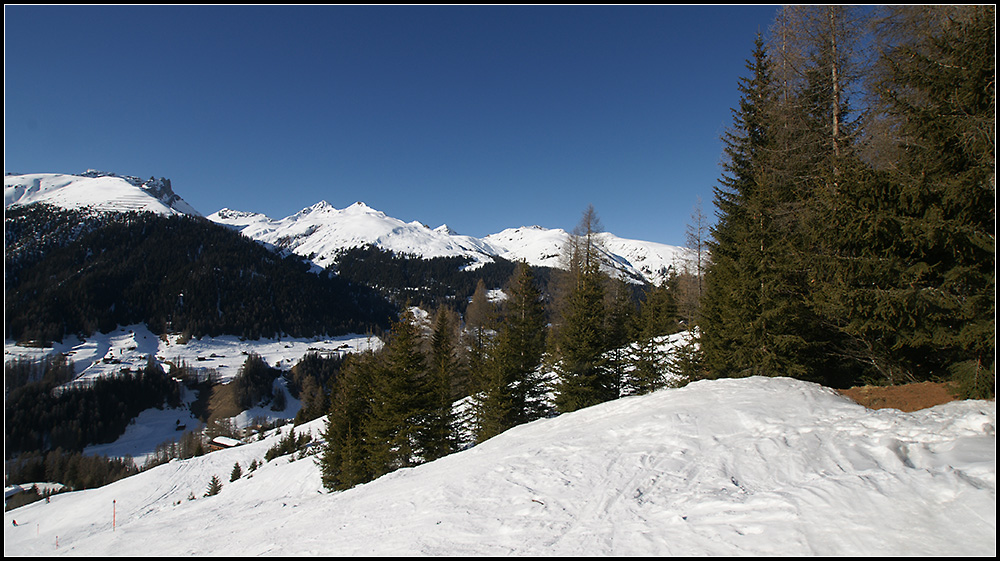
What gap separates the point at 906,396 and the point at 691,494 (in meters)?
6.92

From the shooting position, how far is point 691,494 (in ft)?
19.8

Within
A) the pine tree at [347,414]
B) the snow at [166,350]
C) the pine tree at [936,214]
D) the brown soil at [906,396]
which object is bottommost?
the snow at [166,350]

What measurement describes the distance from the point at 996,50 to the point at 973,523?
25.0 feet

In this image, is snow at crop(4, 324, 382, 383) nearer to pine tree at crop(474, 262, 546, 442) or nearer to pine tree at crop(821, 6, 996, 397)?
pine tree at crop(474, 262, 546, 442)

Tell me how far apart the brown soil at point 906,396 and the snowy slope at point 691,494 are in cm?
80

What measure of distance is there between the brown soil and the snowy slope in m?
0.80

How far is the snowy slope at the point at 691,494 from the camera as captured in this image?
463 centimetres

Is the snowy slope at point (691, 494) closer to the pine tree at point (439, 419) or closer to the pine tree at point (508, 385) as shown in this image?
the pine tree at point (439, 419)

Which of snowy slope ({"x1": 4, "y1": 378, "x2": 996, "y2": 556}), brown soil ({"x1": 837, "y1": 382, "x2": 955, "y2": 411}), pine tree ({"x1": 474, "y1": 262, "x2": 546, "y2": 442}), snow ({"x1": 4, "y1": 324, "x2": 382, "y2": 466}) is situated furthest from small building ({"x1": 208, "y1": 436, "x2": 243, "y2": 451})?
brown soil ({"x1": 837, "y1": 382, "x2": 955, "y2": 411})

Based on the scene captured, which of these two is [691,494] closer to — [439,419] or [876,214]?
[876,214]

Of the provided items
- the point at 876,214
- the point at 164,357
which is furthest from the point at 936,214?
the point at 164,357

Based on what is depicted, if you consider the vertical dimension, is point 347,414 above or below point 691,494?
below

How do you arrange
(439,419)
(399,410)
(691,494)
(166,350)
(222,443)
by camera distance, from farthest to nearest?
(166,350), (222,443), (439,419), (399,410), (691,494)

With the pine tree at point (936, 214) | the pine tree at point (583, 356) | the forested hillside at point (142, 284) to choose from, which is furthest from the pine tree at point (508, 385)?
the forested hillside at point (142, 284)
